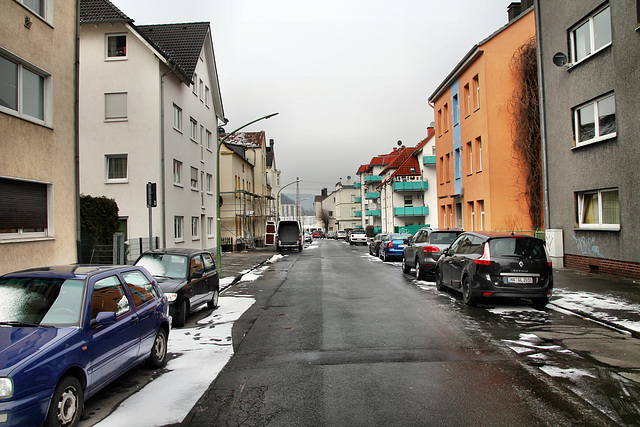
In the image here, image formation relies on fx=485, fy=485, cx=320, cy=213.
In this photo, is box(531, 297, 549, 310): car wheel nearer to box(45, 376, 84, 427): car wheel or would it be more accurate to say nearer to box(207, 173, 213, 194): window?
box(45, 376, 84, 427): car wheel

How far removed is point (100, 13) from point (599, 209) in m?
21.9

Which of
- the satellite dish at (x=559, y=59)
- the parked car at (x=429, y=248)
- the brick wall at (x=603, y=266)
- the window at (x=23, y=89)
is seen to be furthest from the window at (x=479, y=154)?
the window at (x=23, y=89)

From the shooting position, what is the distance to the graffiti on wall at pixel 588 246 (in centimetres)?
1444

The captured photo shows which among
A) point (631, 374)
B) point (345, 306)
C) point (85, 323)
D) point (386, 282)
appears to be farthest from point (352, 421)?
point (386, 282)

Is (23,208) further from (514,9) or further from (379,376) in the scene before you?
(514,9)

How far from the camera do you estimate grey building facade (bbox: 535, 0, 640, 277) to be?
12820 millimetres

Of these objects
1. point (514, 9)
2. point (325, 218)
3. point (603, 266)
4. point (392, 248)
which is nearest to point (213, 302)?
point (603, 266)

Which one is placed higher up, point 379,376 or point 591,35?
point 591,35

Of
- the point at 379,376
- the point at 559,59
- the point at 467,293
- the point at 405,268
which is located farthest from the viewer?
the point at 405,268

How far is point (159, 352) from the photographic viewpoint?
602 centimetres

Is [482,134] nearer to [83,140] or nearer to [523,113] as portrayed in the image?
[523,113]

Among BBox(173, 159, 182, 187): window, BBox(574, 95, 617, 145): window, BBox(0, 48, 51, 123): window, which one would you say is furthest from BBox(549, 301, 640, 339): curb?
BBox(173, 159, 182, 187): window

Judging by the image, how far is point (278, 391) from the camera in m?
4.94

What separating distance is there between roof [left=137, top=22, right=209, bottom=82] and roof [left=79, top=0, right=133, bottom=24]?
418 cm
